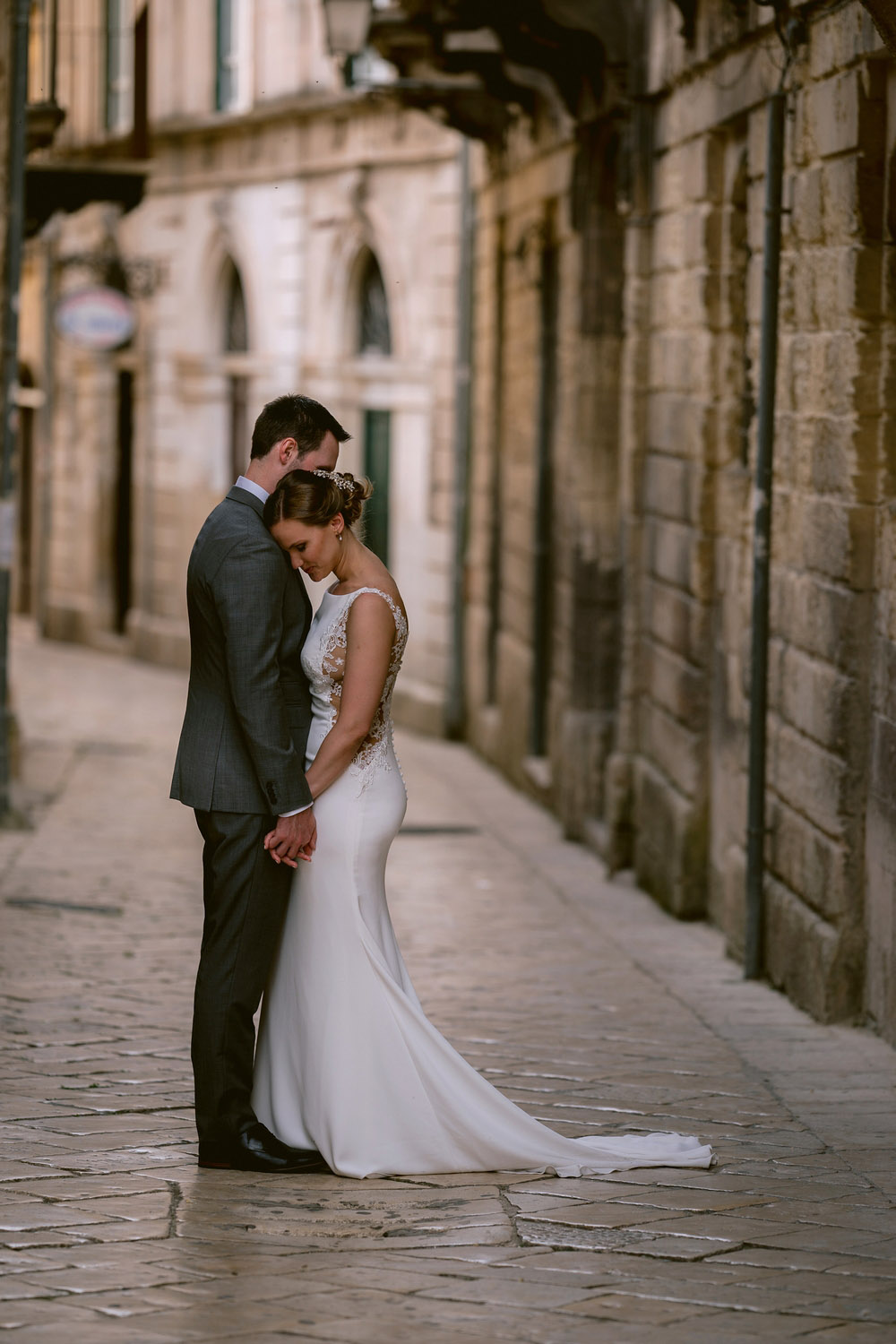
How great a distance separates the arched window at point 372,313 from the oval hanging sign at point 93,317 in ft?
12.6

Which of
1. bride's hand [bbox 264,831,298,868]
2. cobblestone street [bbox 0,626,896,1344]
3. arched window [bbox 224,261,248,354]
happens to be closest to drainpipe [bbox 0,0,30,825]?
cobblestone street [bbox 0,626,896,1344]

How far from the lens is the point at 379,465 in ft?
68.8

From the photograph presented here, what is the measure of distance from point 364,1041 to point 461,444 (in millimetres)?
12649

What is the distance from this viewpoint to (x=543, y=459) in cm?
1526

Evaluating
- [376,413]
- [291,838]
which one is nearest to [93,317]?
[376,413]

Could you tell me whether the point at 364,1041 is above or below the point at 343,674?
below

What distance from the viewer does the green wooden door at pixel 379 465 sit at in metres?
20.5

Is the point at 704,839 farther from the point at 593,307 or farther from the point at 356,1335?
the point at 356,1335

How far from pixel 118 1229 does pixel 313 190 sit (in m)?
17.8

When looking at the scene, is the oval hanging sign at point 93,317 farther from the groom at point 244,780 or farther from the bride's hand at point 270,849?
the bride's hand at point 270,849

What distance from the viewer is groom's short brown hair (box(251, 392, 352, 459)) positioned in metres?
6.13

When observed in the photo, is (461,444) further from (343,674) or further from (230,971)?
(230,971)

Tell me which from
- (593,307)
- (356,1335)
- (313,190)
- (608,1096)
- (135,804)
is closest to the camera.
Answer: (356,1335)

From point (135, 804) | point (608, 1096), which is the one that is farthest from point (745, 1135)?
point (135, 804)
